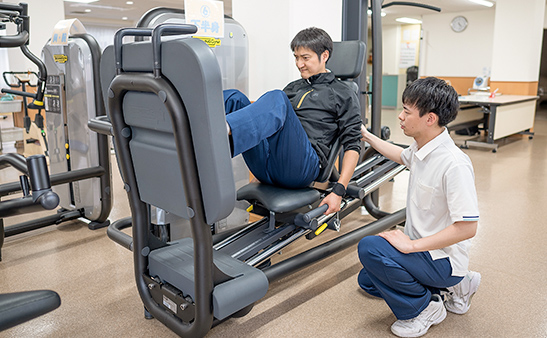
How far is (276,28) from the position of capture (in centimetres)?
290

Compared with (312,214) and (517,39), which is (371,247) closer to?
(312,214)

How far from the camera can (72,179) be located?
2.87 m

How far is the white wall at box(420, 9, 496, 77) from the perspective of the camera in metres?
11.3

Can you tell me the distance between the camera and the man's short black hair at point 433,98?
1737mm

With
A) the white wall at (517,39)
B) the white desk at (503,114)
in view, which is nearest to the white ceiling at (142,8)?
the white wall at (517,39)

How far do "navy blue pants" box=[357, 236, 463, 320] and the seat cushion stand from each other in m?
0.34

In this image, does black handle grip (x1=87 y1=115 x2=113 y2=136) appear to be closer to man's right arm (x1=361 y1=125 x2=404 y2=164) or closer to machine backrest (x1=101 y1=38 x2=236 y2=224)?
machine backrest (x1=101 y1=38 x2=236 y2=224)

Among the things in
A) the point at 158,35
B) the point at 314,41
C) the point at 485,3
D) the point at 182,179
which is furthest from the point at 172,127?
the point at 485,3

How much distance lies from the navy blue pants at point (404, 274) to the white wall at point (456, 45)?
36.1 ft

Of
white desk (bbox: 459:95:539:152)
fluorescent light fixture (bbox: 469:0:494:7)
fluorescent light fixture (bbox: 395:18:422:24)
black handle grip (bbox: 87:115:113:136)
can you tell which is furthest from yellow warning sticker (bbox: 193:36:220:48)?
fluorescent light fixture (bbox: 395:18:422:24)

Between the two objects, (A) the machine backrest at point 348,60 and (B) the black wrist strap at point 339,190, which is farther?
(A) the machine backrest at point 348,60

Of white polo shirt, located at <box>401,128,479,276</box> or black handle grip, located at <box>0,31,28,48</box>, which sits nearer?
white polo shirt, located at <box>401,128,479,276</box>

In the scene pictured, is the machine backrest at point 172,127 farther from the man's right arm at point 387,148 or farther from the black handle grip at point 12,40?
the man's right arm at point 387,148

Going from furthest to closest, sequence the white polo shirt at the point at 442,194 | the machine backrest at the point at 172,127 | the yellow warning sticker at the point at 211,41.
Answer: the yellow warning sticker at the point at 211,41, the white polo shirt at the point at 442,194, the machine backrest at the point at 172,127
